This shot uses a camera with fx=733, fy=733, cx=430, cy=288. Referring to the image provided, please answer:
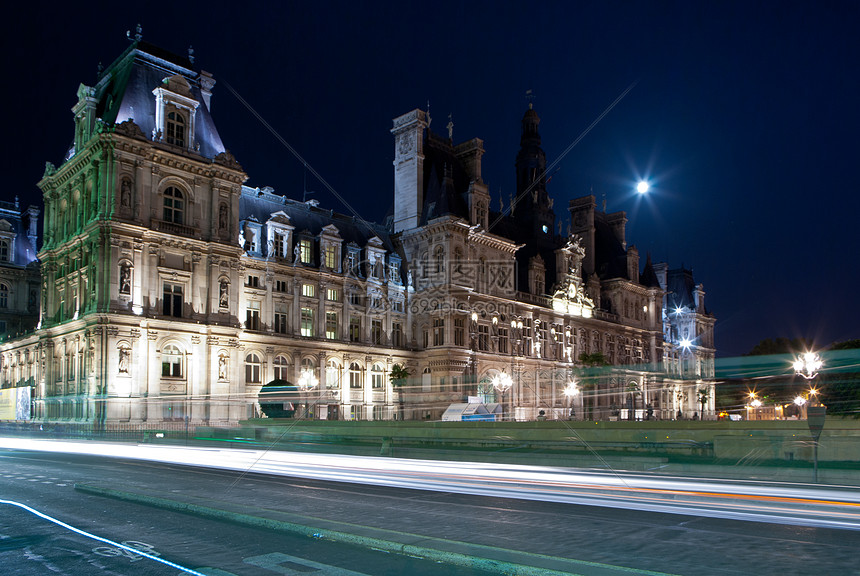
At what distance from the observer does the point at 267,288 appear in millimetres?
53656

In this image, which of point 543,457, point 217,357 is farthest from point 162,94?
point 543,457

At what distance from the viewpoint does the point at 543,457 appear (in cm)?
2322

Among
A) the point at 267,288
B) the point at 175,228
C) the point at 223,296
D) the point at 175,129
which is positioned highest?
the point at 175,129

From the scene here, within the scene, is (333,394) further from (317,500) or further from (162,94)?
(317,500)

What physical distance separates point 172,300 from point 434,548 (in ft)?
134

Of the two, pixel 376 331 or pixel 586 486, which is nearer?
pixel 586 486

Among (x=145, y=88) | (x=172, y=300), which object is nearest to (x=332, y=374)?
(x=172, y=300)

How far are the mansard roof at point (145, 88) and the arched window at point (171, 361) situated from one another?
13.4 metres

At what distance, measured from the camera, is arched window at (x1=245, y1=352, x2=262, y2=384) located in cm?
5162

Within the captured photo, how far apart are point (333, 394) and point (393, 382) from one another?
20.4 ft

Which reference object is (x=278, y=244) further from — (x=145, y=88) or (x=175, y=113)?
(x=145, y=88)

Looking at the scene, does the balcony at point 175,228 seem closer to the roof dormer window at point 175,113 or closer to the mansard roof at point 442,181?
the roof dormer window at point 175,113

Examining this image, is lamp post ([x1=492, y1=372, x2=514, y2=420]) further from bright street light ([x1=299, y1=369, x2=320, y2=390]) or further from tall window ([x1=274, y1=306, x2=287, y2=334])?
tall window ([x1=274, y1=306, x2=287, y2=334])

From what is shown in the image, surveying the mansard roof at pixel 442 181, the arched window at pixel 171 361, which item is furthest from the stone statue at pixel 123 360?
the mansard roof at pixel 442 181
